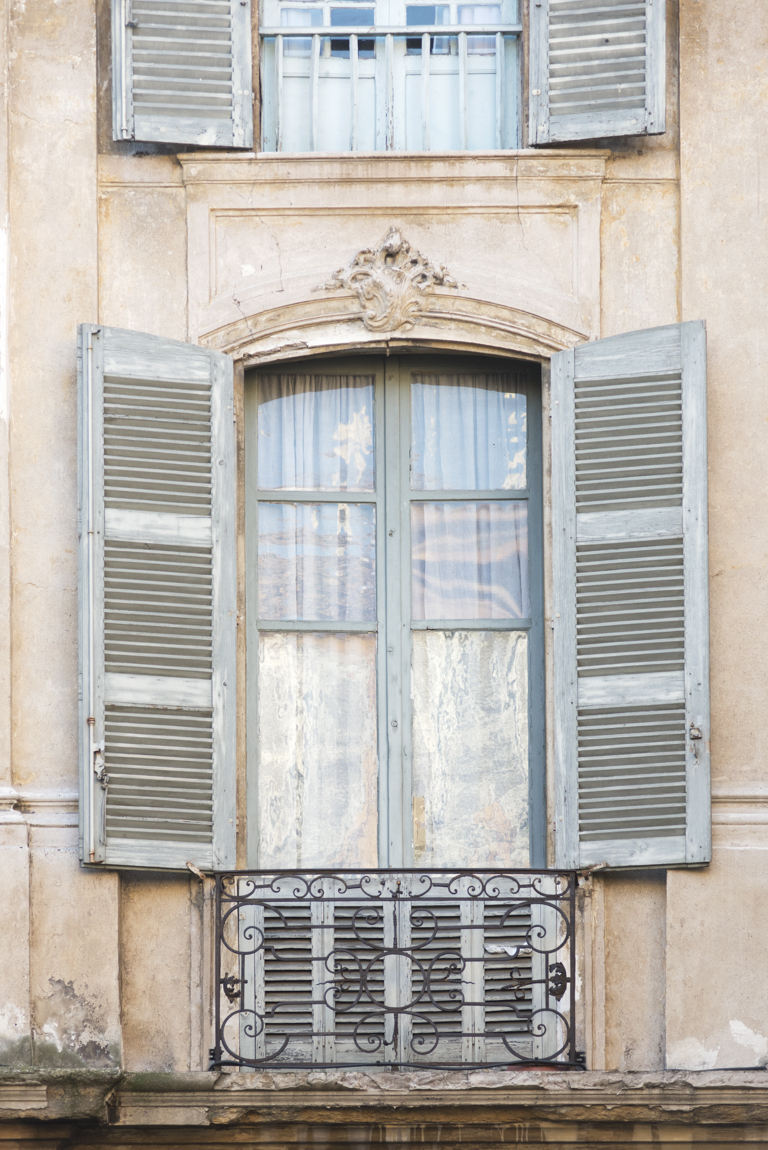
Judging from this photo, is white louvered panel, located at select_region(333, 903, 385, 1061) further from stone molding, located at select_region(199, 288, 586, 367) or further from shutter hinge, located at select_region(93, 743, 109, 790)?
stone molding, located at select_region(199, 288, 586, 367)

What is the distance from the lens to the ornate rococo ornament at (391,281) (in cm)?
592

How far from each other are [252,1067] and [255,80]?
12.6 ft

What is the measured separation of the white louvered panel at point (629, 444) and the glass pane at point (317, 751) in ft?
3.65

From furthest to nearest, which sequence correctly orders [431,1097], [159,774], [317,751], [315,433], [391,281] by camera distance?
[315,433]
[317,751]
[391,281]
[159,774]
[431,1097]

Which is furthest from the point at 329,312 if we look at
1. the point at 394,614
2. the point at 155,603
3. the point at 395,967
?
the point at 395,967

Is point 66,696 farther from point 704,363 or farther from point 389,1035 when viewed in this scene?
point 704,363

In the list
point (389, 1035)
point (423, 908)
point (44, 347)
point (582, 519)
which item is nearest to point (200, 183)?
point (44, 347)

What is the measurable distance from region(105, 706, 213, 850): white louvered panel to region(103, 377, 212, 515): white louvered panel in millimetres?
795

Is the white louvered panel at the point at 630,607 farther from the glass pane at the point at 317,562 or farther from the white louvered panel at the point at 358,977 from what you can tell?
the white louvered panel at the point at 358,977

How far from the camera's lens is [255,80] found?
6.11 meters

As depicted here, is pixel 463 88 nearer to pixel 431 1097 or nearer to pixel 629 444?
pixel 629 444

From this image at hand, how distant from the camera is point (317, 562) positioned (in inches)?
242

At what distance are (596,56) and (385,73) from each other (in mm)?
844

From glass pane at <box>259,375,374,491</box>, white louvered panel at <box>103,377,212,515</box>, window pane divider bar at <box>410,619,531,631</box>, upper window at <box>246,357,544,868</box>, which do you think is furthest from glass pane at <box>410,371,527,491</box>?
white louvered panel at <box>103,377,212,515</box>
